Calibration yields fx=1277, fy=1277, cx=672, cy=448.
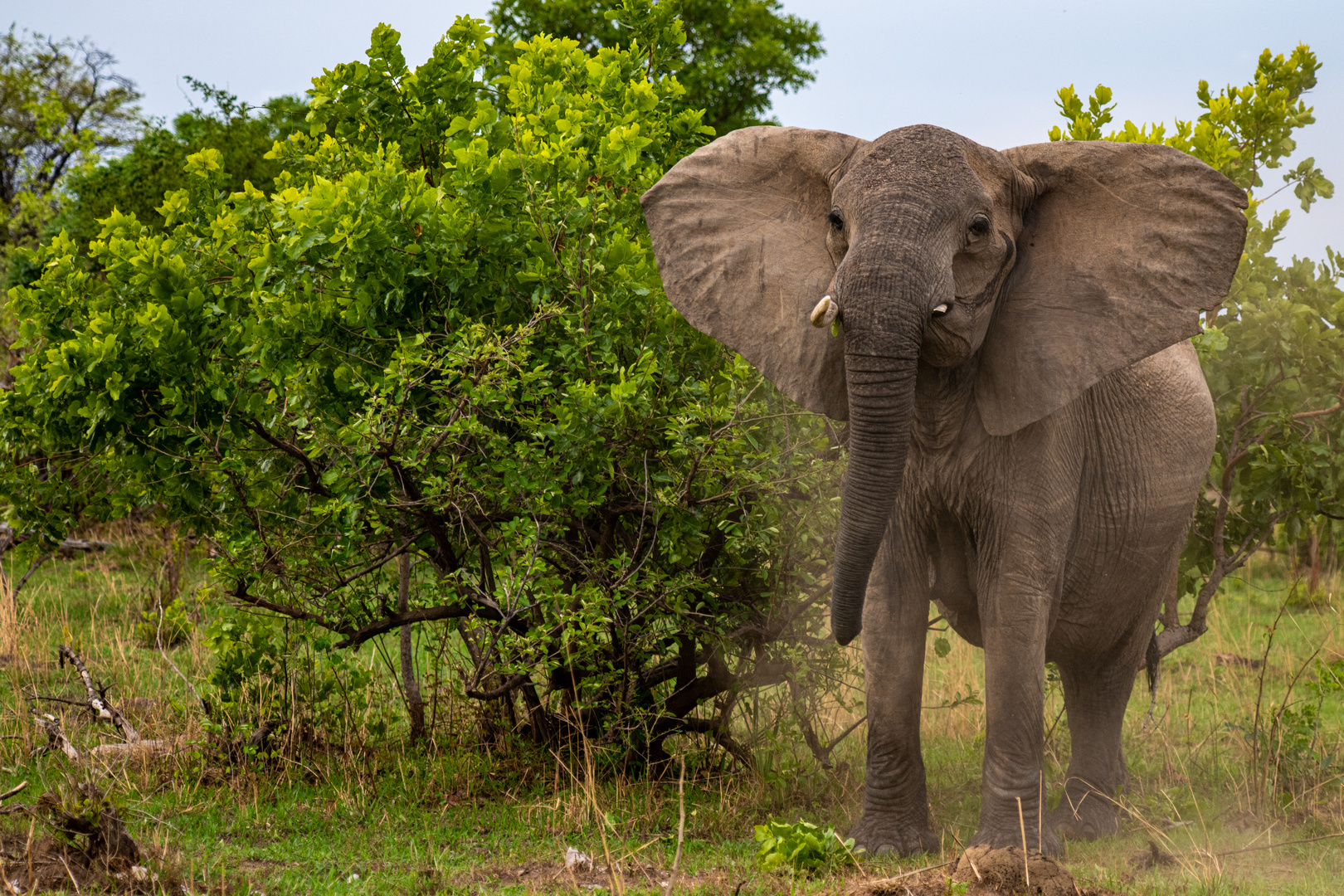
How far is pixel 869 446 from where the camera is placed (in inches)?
189

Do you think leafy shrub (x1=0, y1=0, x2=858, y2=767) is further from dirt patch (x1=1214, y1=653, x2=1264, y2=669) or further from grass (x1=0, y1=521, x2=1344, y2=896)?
dirt patch (x1=1214, y1=653, x2=1264, y2=669)

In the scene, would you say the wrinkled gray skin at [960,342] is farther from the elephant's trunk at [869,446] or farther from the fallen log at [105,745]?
the fallen log at [105,745]

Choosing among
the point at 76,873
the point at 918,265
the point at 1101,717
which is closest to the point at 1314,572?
the point at 1101,717

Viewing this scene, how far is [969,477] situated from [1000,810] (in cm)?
143

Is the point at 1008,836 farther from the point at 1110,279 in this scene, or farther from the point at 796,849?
the point at 1110,279

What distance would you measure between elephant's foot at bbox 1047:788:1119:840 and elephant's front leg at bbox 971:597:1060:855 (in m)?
1.04

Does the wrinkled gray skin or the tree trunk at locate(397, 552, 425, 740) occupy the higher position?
the wrinkled gray skin

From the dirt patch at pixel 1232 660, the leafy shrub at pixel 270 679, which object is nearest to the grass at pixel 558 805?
the leafy shrub at pixel 270 679

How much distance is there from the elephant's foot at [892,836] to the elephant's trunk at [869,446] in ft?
3.71

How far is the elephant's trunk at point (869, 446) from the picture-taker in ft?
15.2

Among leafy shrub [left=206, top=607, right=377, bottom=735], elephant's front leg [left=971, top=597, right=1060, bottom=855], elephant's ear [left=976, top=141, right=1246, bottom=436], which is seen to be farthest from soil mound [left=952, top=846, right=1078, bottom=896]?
leafy shrub [left=206, top=607, right=377, bottom=735]

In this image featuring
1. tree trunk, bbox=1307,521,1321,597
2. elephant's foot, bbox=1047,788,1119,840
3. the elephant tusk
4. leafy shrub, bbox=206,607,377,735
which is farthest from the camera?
tree trunk, bbox=1307,521,1321,597

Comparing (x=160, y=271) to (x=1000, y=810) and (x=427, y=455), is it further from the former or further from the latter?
(x=1000, y=810)

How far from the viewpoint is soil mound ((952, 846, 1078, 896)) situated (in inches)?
180
